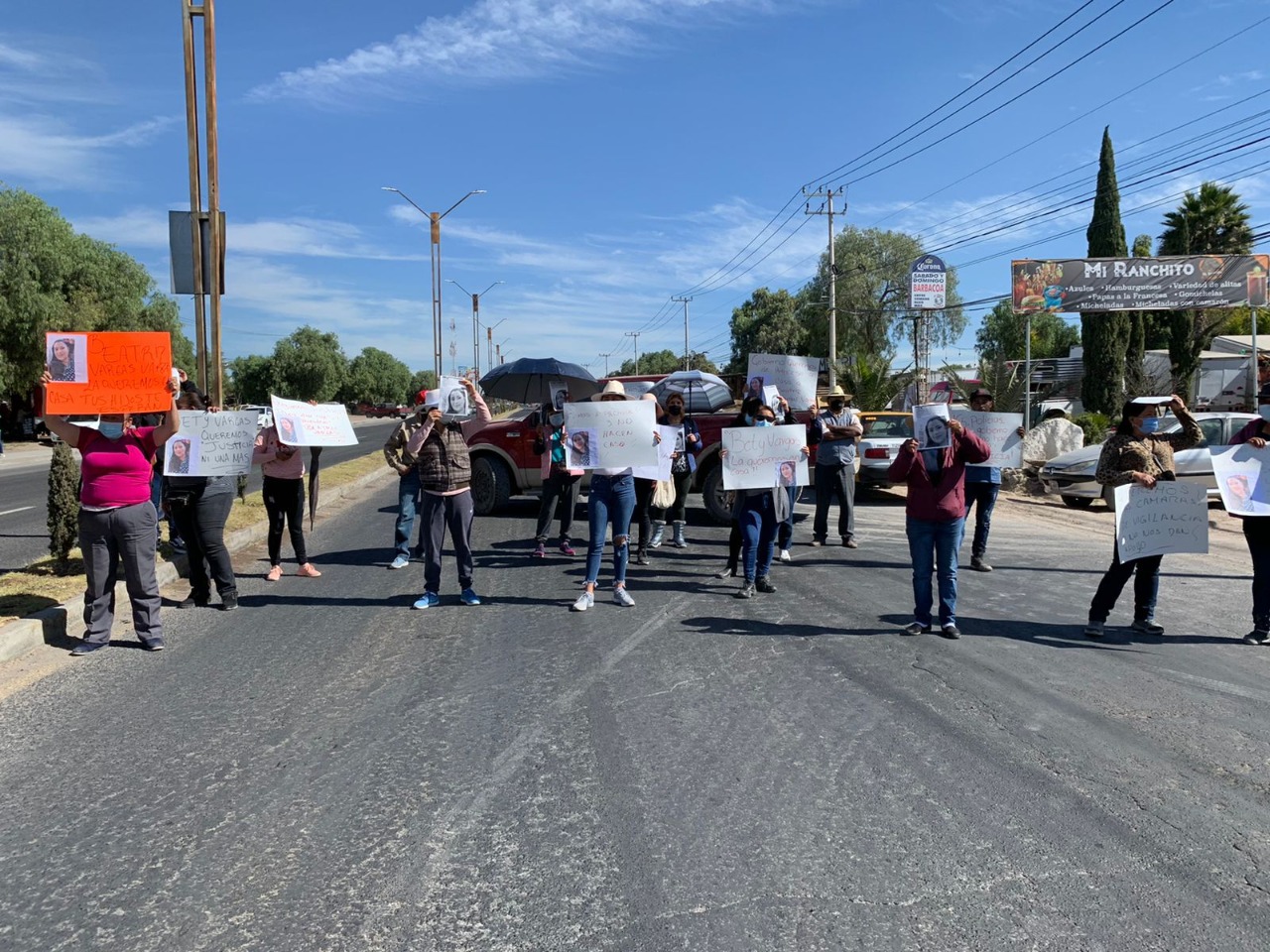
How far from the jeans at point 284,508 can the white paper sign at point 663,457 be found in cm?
334

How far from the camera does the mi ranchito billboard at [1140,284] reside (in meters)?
27.5

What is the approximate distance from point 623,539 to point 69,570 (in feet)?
16.7

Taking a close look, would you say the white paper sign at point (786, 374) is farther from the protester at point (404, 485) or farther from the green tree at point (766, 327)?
the green tree at point (766, 327)

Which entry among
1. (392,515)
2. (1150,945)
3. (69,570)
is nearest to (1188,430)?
(1150,945)

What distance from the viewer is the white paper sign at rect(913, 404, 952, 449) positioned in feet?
21.6

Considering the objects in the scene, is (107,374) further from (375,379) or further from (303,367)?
(375,379)

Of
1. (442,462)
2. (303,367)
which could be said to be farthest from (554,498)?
(303,367)

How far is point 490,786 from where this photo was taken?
158 inches

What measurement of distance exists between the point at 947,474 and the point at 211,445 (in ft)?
18.7

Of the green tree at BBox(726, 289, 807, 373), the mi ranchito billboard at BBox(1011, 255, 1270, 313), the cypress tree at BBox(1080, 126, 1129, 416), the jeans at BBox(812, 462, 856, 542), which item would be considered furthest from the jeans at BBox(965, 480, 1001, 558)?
the green tree at BBox(726, 289, 807, 373)

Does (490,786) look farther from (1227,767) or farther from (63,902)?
(1227,767)

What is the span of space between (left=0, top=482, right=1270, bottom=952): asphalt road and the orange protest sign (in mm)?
1692

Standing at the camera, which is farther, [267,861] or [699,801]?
[699,801]

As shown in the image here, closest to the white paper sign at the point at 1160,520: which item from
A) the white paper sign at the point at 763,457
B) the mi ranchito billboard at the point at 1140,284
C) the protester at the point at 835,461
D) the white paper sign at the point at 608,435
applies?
the white paper sign at the point at 763,457
